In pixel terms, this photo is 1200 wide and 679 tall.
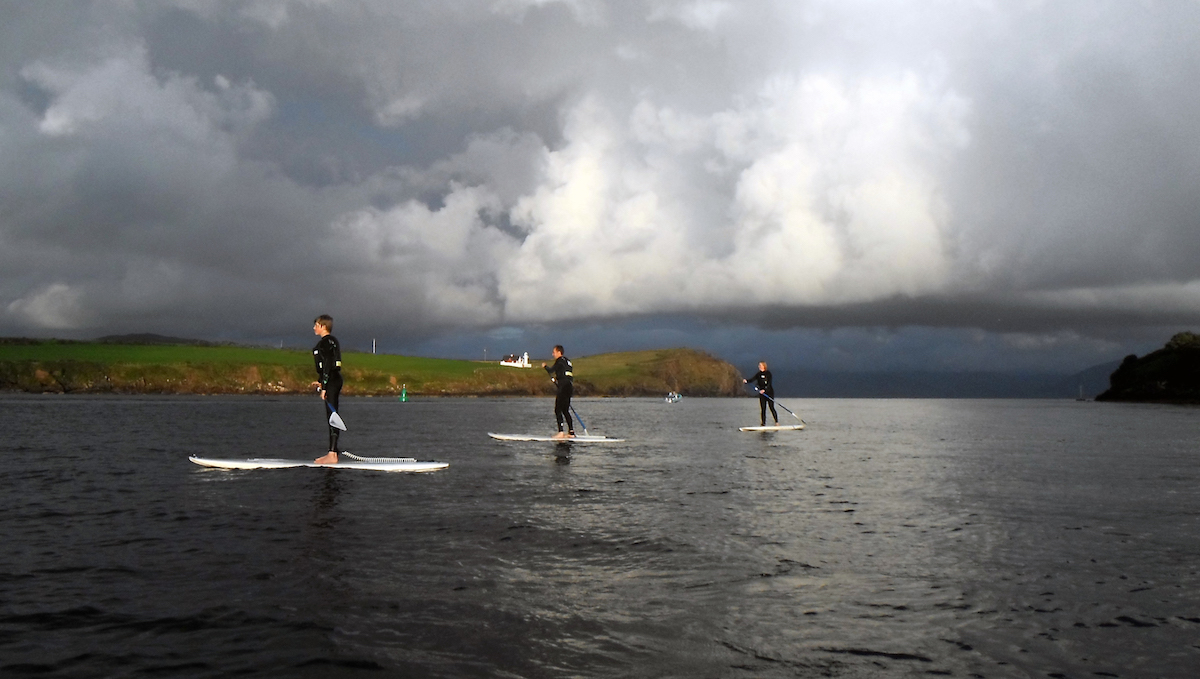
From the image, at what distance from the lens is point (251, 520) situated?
12.1m

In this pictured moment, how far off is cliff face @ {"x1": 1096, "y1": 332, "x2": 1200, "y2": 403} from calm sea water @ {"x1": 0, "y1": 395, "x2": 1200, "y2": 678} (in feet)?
492

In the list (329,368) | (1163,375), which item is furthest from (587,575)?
(1163,375)

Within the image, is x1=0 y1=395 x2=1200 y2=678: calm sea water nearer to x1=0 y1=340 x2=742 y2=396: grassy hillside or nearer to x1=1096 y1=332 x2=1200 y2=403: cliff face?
x1=0 y1=340 x2=742 y2=396: grassy hillside

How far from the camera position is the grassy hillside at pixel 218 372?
113 meters

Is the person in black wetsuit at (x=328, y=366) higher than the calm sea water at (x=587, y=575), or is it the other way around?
the person in black wetsuit at (x=328, y=366)

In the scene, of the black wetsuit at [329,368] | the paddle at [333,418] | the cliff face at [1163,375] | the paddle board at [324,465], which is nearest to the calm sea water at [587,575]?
the paddle board at [324,465]

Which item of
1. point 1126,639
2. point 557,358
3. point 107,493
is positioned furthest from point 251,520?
point 557,358

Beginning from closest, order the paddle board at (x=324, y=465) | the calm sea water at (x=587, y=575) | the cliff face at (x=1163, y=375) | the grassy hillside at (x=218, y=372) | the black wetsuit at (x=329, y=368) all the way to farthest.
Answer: the calm sea water at (x=587, y=575) → the paddle board at (x=324, y=465) → the black wetsuit at (x=329, y=368) → the grassy hillside at (x=218, y=372) → the cliff face at (x=1163, y=375)

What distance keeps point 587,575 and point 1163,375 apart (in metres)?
183

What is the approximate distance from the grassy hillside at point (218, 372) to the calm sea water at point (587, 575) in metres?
113

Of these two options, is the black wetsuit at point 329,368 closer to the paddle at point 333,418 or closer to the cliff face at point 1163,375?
the paddle at point 333,418

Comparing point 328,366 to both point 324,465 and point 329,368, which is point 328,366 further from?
point 324,465

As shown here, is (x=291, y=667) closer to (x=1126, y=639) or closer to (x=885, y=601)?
(x=885, y=601)

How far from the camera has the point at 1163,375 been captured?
509ft
